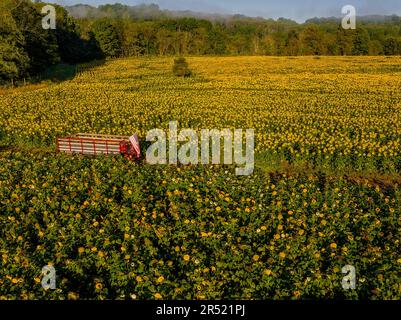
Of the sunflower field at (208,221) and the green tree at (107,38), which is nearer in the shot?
the sunflower field at (208,221)

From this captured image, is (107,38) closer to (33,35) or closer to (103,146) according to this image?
(33,35)

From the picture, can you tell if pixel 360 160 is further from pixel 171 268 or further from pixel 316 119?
pixel 171 268

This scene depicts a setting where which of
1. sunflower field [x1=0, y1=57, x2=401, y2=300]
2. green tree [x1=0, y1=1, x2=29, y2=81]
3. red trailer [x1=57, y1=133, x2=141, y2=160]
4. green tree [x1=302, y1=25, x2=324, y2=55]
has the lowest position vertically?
sunflower field [x1=0, y1=57, x2=401, y2=300]

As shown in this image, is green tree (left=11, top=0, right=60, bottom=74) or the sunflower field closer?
the sunflower field

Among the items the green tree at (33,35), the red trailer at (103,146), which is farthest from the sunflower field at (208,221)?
the green tree at (33,35)

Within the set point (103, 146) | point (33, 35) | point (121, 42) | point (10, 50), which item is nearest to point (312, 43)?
point (121, 42)

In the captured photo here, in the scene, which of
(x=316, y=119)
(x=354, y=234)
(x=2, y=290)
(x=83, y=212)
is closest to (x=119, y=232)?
(x=83, y=212)

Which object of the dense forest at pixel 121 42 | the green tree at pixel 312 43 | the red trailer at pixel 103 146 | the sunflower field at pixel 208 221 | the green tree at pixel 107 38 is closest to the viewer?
the sunflower field at pixel 208 221

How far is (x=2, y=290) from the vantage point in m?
7.65

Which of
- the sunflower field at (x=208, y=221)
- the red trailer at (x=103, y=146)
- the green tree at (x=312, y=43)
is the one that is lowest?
the sunflower field at (x=208, y=221)

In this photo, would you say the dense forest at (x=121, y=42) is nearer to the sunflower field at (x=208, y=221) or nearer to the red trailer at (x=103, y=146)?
the sunflower field at (x=208, y=221)

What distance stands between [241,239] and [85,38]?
10168 cm

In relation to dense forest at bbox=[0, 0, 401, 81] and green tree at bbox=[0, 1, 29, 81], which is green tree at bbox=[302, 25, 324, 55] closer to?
dense forest at bbox=[0, 0, 401, 81]

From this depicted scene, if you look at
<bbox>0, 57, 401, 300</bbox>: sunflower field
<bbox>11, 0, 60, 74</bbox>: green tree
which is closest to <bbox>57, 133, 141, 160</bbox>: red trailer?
<bbox>0, 57, 401, 300</bbox>: sunflower field
